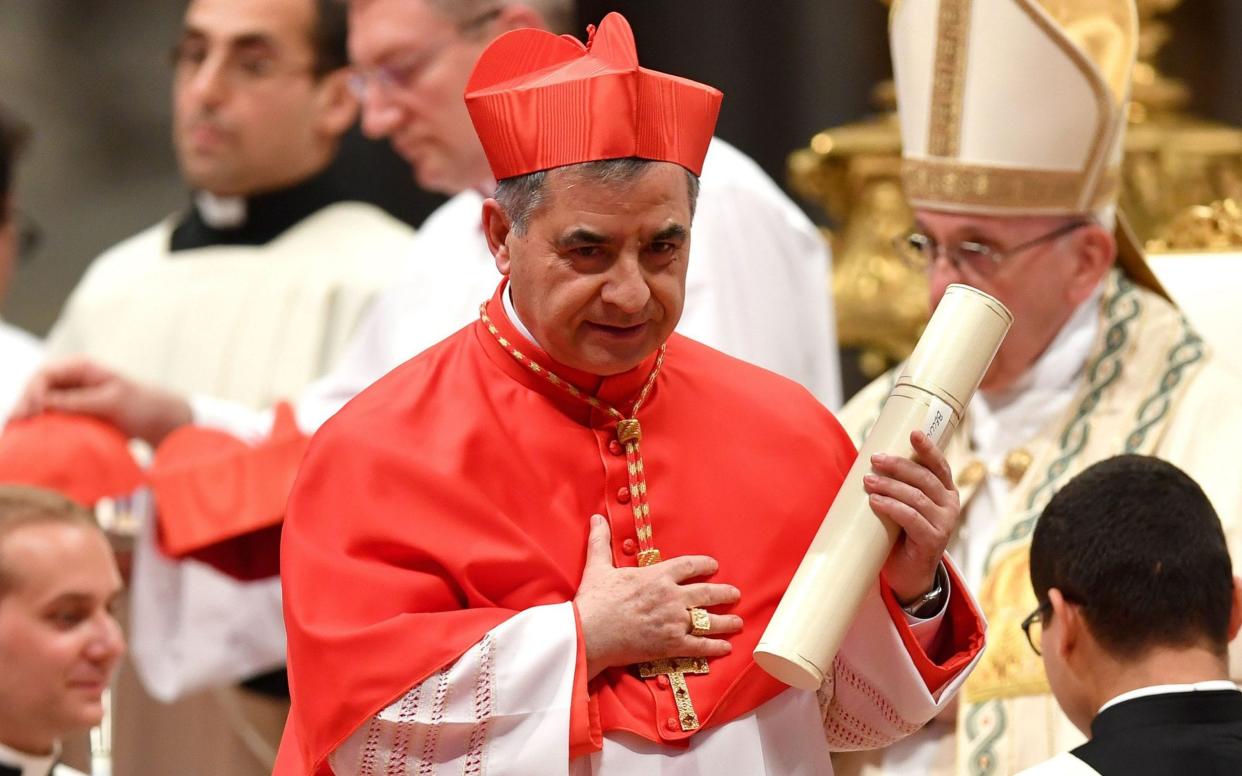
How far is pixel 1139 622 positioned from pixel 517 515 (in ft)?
2.94

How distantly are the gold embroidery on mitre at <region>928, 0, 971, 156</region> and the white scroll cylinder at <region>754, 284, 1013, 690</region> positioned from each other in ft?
5.18

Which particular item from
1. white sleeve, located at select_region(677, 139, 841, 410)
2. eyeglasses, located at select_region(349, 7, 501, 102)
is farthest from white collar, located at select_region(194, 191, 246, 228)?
white sleeve, located at select_region(677, 139, 841, 410)

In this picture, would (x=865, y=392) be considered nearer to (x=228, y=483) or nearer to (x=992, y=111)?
(x=992, y=111)

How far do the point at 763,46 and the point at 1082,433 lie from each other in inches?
136

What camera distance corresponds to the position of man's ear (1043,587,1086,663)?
3150 mm

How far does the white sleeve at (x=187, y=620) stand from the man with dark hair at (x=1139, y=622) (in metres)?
2.32

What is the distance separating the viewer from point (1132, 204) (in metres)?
6.41

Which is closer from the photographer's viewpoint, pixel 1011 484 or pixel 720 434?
pixel 720 434

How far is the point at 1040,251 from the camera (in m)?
4.33

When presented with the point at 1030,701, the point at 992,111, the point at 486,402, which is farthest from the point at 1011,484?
the point at 486,402

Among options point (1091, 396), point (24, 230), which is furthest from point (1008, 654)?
point (24, 230)

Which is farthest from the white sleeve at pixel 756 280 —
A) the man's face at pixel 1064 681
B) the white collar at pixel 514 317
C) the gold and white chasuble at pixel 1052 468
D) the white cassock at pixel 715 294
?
the white collar at pixel 514 317

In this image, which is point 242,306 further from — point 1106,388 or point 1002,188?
point 1106,388

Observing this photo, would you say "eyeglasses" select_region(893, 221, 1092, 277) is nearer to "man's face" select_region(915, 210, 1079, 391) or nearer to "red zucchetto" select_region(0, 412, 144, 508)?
"man's face" select_region(915, 210, 1079, 391)
